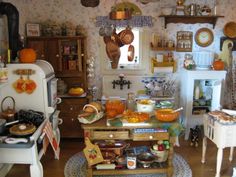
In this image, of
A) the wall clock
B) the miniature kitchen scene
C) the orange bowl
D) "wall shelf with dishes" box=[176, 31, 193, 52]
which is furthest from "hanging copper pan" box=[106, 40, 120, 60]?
the wall clock

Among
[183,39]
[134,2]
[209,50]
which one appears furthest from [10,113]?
[209,50]

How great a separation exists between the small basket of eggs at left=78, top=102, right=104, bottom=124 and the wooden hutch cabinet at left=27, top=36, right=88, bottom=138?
1.21m

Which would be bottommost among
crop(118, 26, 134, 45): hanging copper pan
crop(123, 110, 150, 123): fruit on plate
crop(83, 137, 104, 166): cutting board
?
crop(83, 137, 104, 166): cutting board

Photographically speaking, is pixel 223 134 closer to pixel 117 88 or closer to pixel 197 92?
pixel 197 92

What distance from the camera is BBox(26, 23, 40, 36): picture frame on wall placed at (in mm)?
4250

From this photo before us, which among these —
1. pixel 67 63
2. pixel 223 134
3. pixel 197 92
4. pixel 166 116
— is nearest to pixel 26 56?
pixel 67 63

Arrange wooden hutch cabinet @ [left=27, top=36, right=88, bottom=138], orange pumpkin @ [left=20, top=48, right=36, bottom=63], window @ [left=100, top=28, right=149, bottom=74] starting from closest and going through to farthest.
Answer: orange pumpkin @ [left=20, top=48, right=36, bottom=63], wooden hutch cabinet @ [left=27, top=36, right=88, bottom=138], window @ [left=100, top=28, right=149, bottom=74]

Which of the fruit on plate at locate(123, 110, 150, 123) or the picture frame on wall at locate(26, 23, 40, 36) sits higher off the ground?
the picture frame on wall at locate(26, 23, 40, 36)

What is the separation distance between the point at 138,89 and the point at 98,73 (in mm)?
788

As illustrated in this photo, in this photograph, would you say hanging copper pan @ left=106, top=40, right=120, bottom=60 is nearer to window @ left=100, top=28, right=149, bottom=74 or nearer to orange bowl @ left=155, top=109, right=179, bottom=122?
orange bowl @ left=155, top=109, right=179, bottom=122

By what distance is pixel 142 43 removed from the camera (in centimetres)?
464

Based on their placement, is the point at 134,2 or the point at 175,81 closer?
the point at 134,2

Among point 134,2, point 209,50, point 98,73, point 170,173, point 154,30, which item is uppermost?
point 134,2

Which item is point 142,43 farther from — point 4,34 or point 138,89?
point 4,34
